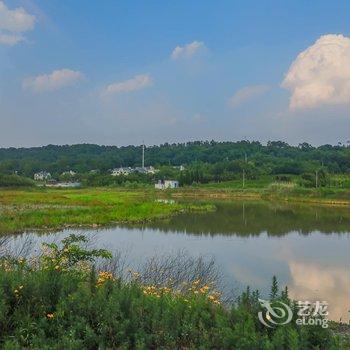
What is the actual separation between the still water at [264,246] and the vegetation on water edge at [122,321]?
5572mm

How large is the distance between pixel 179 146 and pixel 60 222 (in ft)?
390

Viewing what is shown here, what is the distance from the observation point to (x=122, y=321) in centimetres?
516

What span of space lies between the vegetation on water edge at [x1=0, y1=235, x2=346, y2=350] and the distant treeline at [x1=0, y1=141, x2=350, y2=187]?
78.2 metres

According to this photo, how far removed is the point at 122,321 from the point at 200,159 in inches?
4848

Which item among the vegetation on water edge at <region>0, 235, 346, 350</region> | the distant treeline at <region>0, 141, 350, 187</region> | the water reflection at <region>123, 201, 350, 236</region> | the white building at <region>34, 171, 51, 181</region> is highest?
the distant treeline at <region>0, 141, 350, 187</region>

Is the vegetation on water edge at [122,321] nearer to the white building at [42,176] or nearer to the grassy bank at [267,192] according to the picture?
the grassy bank at [267,192]

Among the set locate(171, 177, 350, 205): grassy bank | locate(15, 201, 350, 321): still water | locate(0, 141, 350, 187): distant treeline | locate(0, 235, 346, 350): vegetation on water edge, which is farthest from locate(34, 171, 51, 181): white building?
locate(0, 235, 346, 350): vegetation on water edge

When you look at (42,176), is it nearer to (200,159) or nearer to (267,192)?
(200,159)

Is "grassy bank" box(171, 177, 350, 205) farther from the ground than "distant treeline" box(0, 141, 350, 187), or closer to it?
closer to it

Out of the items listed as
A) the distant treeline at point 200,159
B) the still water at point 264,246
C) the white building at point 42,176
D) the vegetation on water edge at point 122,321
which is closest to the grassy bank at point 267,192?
the distant treeline at point 200,159

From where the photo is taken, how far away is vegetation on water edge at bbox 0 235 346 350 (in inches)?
179

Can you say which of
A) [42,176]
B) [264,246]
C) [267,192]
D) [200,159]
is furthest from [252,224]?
[200,159]

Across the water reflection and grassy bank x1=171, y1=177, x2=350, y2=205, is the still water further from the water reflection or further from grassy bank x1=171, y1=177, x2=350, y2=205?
grassy bank x1=171, y1=177, x2=350, y2=205

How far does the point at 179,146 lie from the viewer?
145 meters
